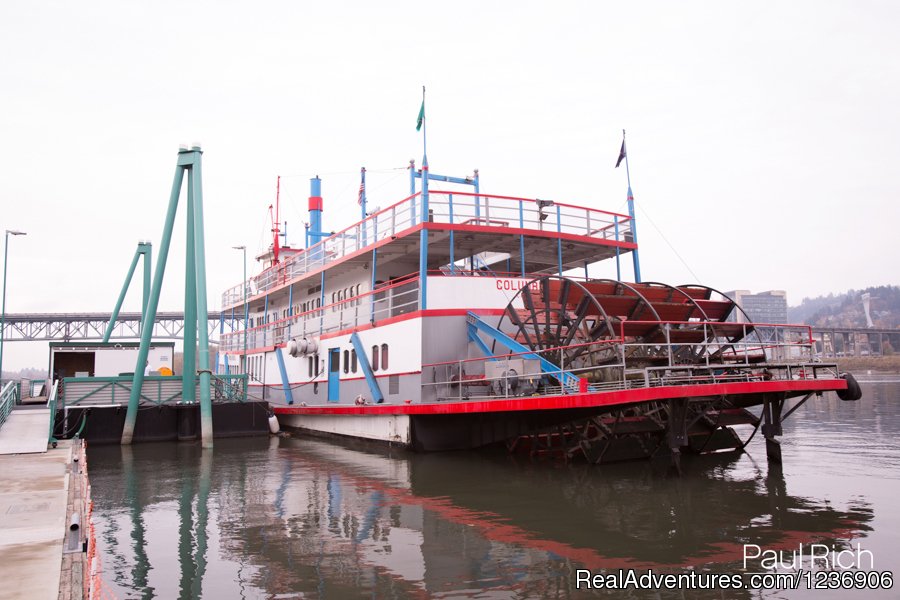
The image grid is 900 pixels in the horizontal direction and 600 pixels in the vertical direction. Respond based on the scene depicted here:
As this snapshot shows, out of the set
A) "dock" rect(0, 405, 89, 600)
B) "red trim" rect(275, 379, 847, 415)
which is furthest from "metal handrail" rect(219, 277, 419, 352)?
"dock" rect(0, 405, 89, 600)

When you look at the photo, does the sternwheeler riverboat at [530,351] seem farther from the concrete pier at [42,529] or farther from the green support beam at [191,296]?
the concrete pier at [42,529]

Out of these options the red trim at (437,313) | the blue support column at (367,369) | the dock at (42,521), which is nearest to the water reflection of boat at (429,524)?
the dock at (42,521)

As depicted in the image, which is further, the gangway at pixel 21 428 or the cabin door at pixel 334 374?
the cabin door at pixel 334 374

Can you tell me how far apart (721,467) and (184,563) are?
34.2 feet

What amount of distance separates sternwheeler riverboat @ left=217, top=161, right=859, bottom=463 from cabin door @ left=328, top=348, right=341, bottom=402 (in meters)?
0.06

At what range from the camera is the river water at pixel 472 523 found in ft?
22.1

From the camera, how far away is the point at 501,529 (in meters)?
8.65

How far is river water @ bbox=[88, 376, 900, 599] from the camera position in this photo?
22.1 feet

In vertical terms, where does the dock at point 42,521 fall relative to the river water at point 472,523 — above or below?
above

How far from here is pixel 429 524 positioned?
9055 millimetres

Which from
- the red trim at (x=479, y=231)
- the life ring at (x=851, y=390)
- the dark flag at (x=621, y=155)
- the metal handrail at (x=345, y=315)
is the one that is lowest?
the life ring at (x=851, y=390)

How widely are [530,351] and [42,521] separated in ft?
28.8

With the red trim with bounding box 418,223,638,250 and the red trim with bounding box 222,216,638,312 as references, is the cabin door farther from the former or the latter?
the red trim with bounding box 418,223,638,250

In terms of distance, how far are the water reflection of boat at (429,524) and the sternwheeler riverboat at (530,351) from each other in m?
Answer: 1.14
